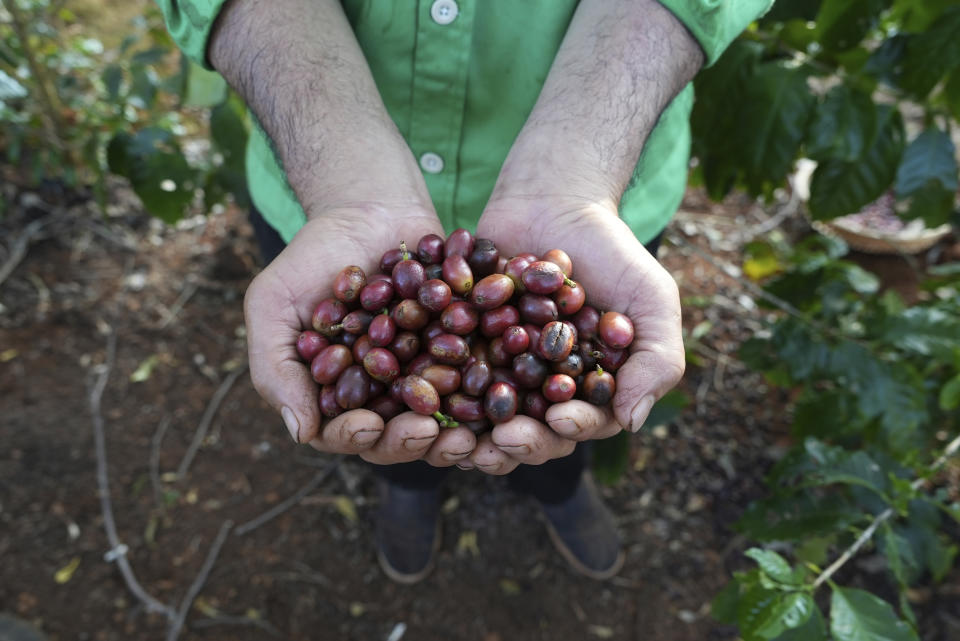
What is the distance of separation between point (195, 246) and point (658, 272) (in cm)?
341

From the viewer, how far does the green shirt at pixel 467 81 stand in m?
1.90

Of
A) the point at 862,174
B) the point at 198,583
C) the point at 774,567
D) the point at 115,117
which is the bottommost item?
the point at 198,583

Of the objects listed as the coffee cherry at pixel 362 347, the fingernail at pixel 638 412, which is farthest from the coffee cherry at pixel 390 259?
the fingernail at pixel 638 412

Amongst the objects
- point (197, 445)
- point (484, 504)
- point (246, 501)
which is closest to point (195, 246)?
point (197, 445)

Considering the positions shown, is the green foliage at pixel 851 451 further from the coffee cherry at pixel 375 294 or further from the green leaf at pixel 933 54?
the coffee cherry at pixel 375 294

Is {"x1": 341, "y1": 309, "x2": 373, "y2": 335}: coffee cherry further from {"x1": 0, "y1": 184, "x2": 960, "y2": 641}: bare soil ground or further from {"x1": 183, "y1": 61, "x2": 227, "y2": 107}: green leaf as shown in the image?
{"x1": 183, "y1": 61, "x2": 227, "y2": 107}: green leaf

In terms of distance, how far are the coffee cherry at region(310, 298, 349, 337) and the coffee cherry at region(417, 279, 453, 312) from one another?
8.7 inches

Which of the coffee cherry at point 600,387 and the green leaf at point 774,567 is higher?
the coffee cherry at point 600,387

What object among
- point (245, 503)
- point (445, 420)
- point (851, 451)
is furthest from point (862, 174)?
point (245, 503)

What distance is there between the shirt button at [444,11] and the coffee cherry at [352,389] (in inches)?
37.9

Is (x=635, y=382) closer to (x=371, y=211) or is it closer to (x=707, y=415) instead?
(x=371, y=211)

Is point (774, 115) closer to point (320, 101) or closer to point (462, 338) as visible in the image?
point (462, 338)

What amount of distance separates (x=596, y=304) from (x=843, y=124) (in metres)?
1.14

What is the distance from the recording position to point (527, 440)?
165cm
